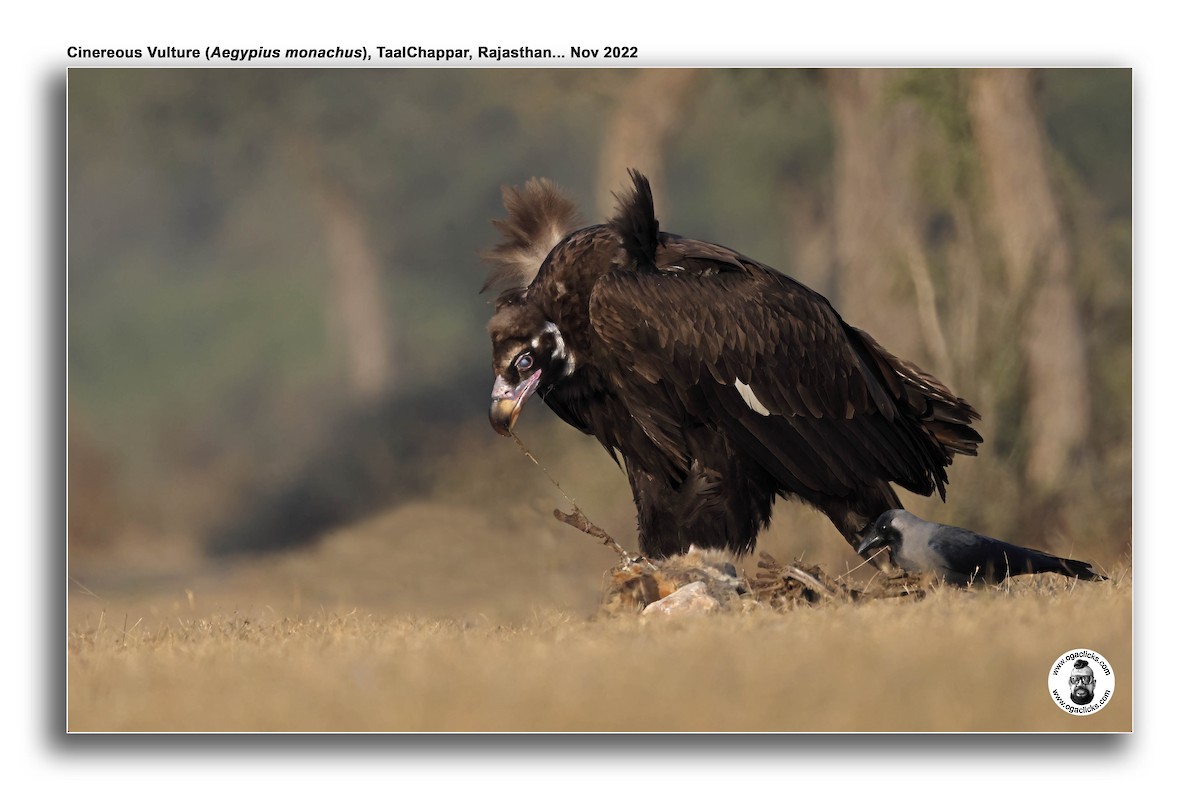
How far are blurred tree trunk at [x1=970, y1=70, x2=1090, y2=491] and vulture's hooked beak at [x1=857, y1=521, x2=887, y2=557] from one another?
4373 millimetres

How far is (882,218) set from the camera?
12.9 metres

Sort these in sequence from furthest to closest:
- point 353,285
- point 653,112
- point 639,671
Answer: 1. point 353,285
2. point 653,112
3. point 639,671

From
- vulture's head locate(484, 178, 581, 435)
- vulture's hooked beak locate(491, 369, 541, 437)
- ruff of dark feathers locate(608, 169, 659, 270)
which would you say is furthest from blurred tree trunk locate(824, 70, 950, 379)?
vulture's hooked beak locate(491, 369, 541, 437)

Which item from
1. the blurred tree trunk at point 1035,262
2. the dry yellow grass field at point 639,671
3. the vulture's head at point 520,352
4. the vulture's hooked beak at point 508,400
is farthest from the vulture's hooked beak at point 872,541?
the blurred tree trunk at point 1035,262

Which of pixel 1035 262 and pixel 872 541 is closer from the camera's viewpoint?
pixel 872 541

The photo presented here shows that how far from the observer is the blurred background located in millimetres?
10938

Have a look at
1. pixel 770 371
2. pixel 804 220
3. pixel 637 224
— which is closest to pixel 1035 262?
pixel 770 371

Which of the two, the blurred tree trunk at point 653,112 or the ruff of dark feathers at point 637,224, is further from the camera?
the blurred tree trunk at point 653,112

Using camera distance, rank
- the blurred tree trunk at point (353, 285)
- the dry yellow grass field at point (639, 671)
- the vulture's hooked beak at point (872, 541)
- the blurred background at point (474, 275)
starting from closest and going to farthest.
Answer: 1. the dry yellow grass field at point (639, 671)
2. the vulture's hooked beak at point (872, 541)
3. the blurred background at point (474, 275)
4. the blurred tree trunk at point (353, 285)

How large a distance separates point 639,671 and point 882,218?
28.7 feet

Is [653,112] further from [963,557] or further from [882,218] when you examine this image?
[963,557]

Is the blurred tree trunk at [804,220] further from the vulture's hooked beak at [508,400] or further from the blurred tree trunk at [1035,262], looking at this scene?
the vulture's hooked beak at [508,400]

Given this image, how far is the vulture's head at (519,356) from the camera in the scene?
6.61 metres

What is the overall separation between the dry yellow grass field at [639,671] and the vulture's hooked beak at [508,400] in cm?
89
